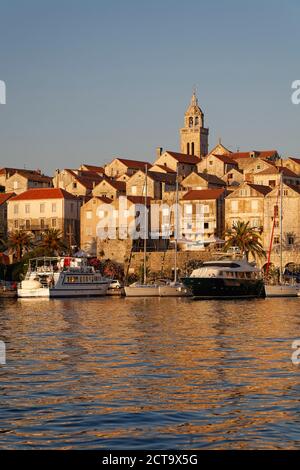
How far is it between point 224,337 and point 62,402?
18.9 meters

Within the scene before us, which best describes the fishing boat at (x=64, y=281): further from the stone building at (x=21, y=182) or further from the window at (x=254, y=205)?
the stone building at (x=21, y=182)

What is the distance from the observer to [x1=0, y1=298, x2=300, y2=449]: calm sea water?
20.8 m

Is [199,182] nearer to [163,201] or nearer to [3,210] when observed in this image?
[163,201]

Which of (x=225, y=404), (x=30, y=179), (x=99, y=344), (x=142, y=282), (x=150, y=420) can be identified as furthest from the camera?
(x=30, y=179)

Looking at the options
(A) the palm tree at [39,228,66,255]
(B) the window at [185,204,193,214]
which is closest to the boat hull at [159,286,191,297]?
(A) the palm tree at [39,228,66,255]

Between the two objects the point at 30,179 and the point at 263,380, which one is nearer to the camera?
the point at 263,380

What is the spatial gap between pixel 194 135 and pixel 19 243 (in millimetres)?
57365

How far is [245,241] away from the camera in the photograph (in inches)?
3971

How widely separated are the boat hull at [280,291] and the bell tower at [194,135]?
6933 cm

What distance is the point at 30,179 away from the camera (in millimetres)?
134125

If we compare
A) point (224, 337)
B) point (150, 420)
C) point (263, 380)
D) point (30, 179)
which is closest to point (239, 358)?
point (263, 380)

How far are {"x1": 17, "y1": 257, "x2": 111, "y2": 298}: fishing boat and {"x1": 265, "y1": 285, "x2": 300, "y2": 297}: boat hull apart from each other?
657 inches

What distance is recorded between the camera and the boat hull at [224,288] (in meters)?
83.2

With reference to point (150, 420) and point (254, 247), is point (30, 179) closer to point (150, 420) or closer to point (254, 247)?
point (254, 247)
